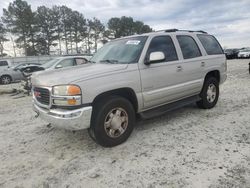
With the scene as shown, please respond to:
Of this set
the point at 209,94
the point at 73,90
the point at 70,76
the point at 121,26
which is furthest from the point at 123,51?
the point at 121,26

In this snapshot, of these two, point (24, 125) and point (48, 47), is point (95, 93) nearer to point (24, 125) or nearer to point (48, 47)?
point (24, 125)

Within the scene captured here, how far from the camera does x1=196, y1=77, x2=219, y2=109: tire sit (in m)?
5.93

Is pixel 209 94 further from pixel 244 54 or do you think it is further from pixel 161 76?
pixel 244 54

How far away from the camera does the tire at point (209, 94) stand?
593 centimetres

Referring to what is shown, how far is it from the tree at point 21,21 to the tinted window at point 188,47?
40578 millimetres

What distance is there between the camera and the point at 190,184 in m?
2.95

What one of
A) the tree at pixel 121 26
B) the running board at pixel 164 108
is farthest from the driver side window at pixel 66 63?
the tree at pixel 121 26

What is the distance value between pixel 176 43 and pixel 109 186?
11.0ft

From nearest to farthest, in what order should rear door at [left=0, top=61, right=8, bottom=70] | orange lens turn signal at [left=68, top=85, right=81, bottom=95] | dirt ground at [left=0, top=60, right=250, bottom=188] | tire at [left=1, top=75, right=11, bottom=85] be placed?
dirt ground at [left=0, top=60, right=250, bottom=188], orange lens turn signal at [left=68, top=85, right=81, bottom=95], tire at [left=1, top=75, right=11, bottom=85], rear door at [left=0, top=61, right=8, bottom=70]

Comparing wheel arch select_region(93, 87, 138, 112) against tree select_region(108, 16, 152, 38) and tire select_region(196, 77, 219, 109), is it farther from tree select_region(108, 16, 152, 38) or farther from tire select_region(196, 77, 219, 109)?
tree select_region(108, 16, 152, 38)

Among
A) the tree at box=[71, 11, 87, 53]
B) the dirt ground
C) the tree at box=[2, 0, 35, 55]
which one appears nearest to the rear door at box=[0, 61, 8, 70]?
the dirt ground

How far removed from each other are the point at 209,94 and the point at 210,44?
131cm

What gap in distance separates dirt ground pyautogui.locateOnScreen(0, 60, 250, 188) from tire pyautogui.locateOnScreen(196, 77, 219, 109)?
483mm

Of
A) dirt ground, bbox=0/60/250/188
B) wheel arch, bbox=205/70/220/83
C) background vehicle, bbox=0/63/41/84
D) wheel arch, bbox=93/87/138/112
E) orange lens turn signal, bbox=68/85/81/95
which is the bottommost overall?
dirt ground, bbox=0/60/250/188
